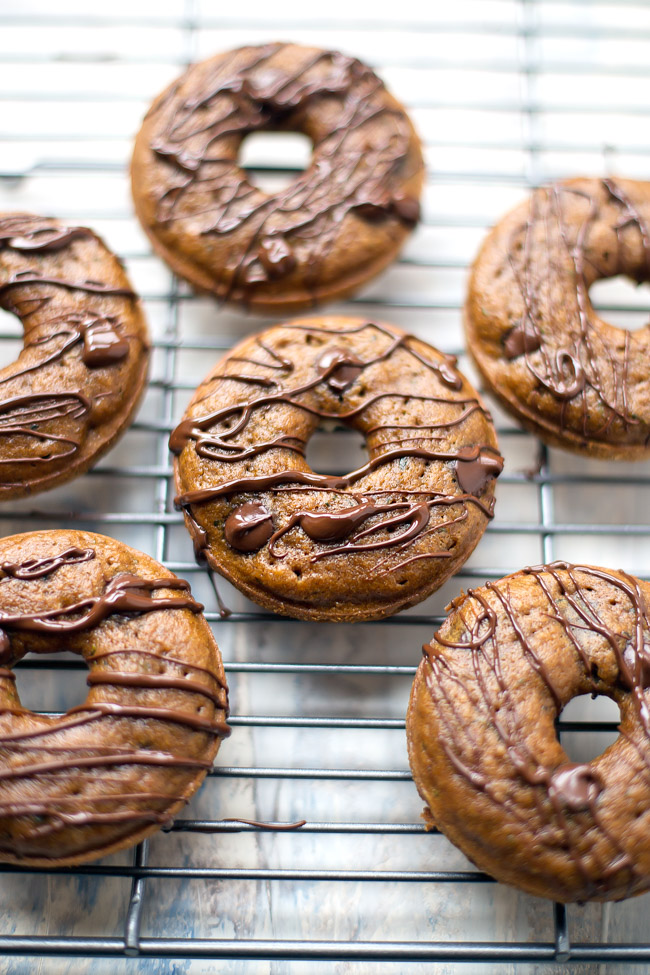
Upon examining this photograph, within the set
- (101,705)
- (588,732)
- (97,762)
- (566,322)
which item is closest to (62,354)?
(101,705)

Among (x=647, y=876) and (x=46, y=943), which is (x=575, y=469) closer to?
(x=647, y=876)

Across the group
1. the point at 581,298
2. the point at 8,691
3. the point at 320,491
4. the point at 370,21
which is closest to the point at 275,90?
the point at 370,21

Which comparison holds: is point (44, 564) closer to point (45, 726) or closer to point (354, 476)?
point (45, 726)

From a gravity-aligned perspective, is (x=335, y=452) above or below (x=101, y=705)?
above

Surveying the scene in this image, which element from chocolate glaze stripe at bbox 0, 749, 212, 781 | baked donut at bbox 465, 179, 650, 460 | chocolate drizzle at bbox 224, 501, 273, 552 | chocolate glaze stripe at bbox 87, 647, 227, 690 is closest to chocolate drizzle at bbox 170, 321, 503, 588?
chocolate drizzle at bbox 224, 501, 273, 552

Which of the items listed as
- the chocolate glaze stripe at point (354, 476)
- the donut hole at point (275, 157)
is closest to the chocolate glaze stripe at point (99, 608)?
the chocolate glaze stripe at point (354, 476)

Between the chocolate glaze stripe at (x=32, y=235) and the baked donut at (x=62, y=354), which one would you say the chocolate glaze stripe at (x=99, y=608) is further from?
the chocolate glaze stripe at (x=32, y=235)
